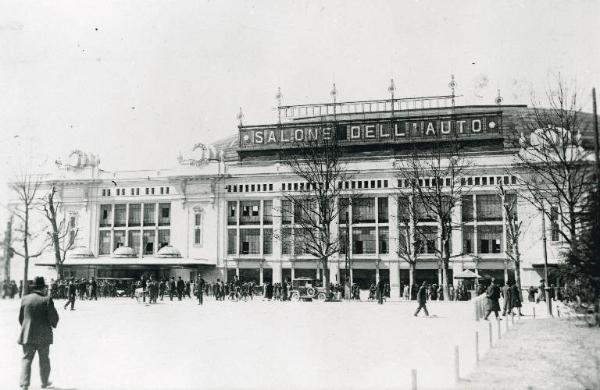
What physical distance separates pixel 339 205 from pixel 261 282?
11.5 metres

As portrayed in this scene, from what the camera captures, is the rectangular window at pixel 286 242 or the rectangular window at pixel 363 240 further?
the rectangular window at pixel 363 240

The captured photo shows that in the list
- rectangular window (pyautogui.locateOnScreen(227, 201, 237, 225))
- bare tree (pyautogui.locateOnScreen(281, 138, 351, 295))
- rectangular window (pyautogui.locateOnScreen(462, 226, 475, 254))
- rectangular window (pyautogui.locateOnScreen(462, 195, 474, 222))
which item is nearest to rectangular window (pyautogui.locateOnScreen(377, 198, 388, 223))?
bare tree (pyautogui.locateOnScreen(281, 138, 351, 295))

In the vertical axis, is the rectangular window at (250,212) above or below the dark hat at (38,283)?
above

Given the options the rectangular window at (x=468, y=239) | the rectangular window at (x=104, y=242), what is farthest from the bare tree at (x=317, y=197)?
the rectangular window at (x=104, y=242)

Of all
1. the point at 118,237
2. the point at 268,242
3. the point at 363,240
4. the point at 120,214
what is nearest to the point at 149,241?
the point at 118,237

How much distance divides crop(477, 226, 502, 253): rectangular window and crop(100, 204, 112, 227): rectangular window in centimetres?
3550

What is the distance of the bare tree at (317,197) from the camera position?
47.1m

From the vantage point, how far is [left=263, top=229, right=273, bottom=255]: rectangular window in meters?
60.2

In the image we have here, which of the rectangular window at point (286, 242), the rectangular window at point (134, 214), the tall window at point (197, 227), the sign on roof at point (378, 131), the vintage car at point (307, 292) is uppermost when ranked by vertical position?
the sign on roof at point (378, 131)

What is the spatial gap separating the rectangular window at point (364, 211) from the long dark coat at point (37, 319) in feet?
156

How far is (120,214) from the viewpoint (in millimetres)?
63500

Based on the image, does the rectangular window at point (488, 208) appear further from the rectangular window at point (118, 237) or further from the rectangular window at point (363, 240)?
the rectangular window at point (118, 237)

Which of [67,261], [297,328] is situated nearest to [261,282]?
[67,261]

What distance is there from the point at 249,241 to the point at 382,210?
512 inches
